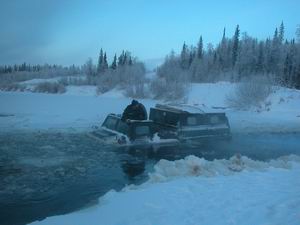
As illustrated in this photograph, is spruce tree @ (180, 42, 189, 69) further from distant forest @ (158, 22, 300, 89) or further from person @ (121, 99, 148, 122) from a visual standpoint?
person @ (121, 99, 148, 122)

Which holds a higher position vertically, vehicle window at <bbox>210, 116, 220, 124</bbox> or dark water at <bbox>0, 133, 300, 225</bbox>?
vehicle window at <bbox>210, 116, 220, 124</bbox>

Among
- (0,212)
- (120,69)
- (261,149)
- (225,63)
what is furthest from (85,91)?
(0,212)

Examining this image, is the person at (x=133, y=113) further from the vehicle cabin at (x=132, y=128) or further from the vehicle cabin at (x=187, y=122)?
the vehicle cabin at (x=187, y=122)

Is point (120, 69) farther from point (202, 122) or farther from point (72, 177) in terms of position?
point (72, 177)

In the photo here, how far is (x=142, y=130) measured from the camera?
17281mm

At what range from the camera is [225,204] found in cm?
862

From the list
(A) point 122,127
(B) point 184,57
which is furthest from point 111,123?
(B) point 184,57

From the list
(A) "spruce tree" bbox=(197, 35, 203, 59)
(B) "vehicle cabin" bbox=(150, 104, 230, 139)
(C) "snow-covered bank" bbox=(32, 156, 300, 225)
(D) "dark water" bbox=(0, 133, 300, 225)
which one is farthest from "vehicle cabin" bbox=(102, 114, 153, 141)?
(A) "spruce tree" bbox=(197, 35, 203, 59)

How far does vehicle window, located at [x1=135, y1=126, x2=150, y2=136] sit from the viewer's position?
1711cm

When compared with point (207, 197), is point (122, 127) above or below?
above

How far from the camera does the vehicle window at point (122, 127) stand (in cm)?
1714

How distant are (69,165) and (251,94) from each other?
32281mm

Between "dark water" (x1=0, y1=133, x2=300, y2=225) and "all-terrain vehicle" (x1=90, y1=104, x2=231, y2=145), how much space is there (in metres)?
0.58

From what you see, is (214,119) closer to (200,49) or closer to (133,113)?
(133,113)
